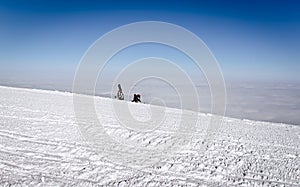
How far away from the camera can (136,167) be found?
25.6 feet

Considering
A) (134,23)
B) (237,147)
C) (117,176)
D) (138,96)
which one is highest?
(134,23)

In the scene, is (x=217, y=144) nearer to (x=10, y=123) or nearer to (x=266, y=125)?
(x=266, y=125)

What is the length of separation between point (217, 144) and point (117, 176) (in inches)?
191

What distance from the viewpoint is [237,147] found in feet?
33.7

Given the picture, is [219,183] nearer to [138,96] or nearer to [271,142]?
[271,142]

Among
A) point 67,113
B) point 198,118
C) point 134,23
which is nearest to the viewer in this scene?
point 134,23

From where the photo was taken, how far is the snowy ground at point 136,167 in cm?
684

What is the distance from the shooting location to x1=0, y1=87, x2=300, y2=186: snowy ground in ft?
22.4

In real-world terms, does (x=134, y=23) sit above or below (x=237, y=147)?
above

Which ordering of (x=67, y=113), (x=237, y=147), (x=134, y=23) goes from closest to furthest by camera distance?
(x=237, y=147) → (x=134, y=23) → (x=67, y=113)

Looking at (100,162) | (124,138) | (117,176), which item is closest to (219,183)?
(117,176)

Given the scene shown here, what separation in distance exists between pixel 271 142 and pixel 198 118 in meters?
5.25

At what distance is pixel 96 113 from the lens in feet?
51.8

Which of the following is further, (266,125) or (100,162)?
(266,125)
